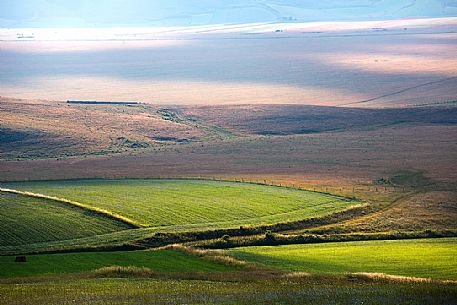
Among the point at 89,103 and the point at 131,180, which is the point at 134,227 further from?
the point at 89,103

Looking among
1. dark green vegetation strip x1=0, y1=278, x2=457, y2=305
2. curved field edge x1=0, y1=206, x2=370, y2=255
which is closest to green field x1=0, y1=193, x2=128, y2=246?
curved field edge x1=0, y1=206, x2=370, y2=255

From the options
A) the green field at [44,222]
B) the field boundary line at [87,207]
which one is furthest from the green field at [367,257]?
the green field at [44,222]

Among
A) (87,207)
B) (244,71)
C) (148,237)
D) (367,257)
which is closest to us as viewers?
(367,257)

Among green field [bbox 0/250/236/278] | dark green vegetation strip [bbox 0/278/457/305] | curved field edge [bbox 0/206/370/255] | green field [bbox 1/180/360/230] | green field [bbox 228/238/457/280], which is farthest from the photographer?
green field [bbox 1/180/360/230]

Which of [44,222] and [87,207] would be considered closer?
[44,222]

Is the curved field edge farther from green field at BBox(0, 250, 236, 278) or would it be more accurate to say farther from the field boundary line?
green field at BBox(0, 250, 236, 278)

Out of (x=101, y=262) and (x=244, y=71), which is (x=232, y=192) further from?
(x=244, y=71)

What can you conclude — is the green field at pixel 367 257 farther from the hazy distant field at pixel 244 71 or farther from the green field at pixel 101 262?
the hazy distant field at pixel 244 71

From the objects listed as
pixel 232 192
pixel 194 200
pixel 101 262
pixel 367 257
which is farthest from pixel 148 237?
pixel 232 192
